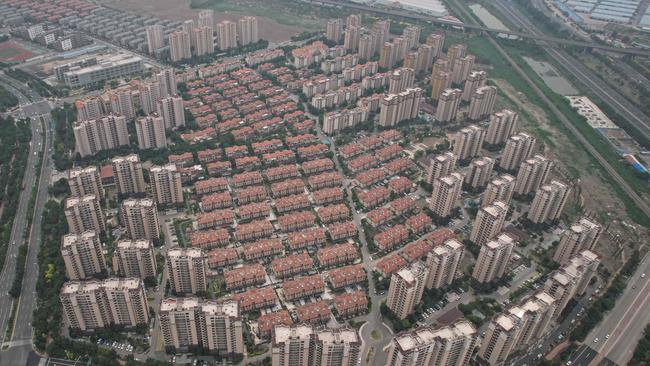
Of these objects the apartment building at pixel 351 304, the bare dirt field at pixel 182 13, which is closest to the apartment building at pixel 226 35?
the bare dirt field at pixel 182 13

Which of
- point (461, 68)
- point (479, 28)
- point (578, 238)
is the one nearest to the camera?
point (578, 238)

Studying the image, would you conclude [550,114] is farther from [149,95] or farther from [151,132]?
[149,95]

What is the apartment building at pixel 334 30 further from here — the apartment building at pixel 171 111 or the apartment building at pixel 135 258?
the apartment building at pixel 135 258

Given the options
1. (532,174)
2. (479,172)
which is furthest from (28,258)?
(532,174)

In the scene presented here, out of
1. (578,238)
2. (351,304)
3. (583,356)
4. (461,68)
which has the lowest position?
(583,356)

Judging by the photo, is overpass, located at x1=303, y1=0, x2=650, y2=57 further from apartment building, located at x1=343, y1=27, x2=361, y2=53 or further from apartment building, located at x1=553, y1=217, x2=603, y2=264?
apartment building, located at x1=553, y1=217, x2=603, y2=264

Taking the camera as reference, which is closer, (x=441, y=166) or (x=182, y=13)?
(x=441, y=166)

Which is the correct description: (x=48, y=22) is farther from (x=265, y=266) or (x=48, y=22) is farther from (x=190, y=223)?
(x=265, y=266)

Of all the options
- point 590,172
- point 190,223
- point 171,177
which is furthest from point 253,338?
point 590,172
